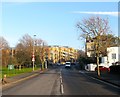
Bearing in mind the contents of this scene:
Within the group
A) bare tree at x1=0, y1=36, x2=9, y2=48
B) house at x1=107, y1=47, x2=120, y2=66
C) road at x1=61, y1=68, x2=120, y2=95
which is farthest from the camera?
bare tree at x1=0, y1=36, x2=9, y2=48

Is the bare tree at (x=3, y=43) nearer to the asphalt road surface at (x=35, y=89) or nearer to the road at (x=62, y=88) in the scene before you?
the road at (x=62, y=88)

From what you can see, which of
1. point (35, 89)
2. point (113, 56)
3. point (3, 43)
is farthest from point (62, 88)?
point (3, 43)

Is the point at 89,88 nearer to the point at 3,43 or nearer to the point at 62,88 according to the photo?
the point at 62,88

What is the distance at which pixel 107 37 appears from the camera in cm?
5291

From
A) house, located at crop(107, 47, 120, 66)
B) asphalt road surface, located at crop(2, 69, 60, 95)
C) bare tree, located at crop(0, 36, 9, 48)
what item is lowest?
asphalt road surface, located at crop(2, 69, 60, 95)

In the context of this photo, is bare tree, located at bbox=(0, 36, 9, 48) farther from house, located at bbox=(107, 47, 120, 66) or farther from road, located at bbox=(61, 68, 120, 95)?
road, located at bbox=(61, 68, 120, 95)

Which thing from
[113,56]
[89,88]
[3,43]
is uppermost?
[3,43]

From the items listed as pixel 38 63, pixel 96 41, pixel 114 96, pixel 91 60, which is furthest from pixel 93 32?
pixel 38 63

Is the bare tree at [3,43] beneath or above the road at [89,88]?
above

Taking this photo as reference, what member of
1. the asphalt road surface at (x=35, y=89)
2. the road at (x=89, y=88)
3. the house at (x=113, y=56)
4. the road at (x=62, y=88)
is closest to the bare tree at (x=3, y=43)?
the house at (x=113, y=56)

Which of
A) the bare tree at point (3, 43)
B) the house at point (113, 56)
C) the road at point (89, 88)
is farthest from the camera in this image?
the bare tree at point (3, 43)

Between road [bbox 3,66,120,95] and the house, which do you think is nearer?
road [bbox 3,66,120,95]

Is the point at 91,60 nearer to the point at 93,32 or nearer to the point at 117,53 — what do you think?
the point at 117,53

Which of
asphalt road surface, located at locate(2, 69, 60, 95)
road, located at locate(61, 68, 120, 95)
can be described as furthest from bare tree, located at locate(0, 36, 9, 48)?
road, located at locate(61, 68, 120, 95)
